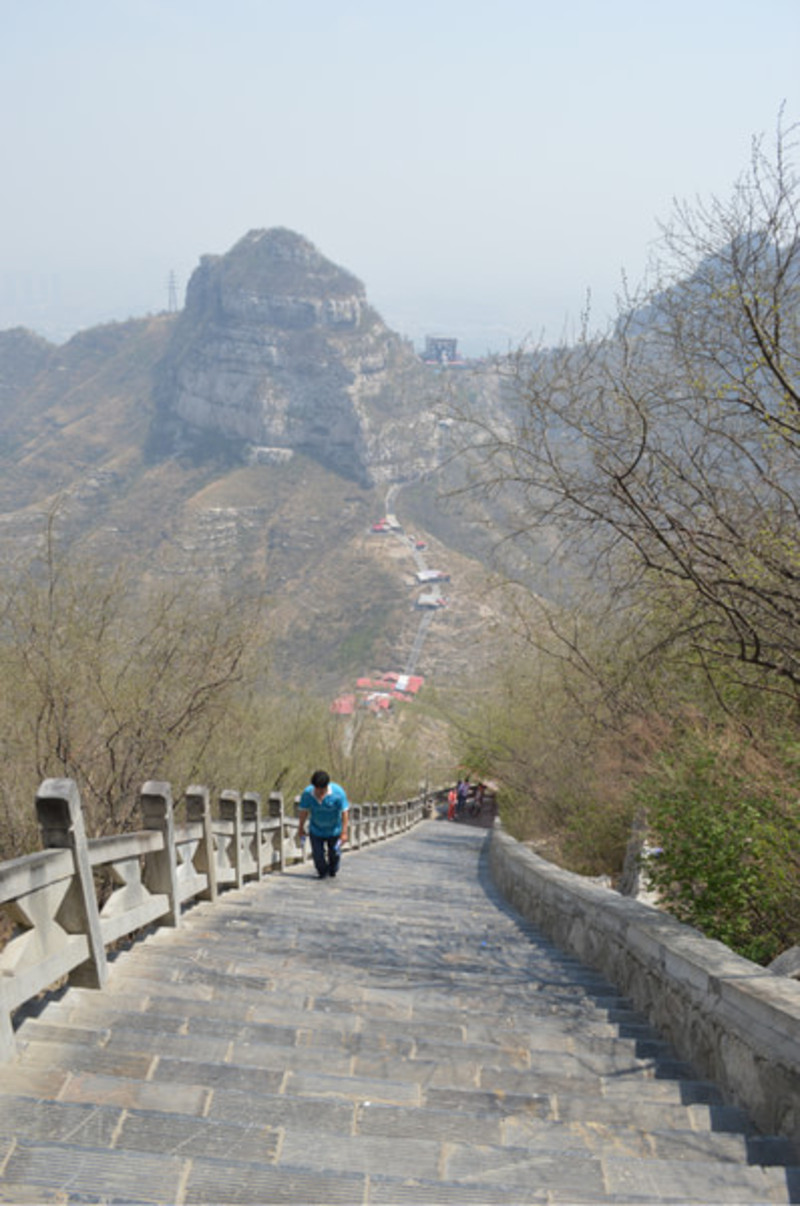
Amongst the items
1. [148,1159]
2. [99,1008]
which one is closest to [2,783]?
[99,1008]

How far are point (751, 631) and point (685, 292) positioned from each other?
2880mm

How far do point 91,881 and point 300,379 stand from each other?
192 metres

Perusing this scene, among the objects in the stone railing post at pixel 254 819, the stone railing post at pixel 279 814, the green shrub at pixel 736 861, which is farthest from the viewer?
the stone railing post at pixel 279 814

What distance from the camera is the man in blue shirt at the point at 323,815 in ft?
32.2

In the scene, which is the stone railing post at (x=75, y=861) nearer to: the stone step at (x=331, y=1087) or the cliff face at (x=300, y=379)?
the stone step at (x=331, y=1087)

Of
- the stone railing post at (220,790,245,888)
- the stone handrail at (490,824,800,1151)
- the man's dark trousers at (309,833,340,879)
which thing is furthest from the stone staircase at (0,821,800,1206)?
the man's dark trousers at (309,833,340,879)

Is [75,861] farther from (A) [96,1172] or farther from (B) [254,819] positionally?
(B) [254,819]

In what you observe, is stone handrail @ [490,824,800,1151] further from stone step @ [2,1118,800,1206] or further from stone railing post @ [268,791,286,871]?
stone railing post @ [268,791,286,871]

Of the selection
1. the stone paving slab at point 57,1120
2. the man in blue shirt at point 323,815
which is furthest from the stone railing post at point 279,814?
the stone paving slab at point 57,1120

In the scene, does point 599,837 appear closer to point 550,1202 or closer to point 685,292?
point 685,292

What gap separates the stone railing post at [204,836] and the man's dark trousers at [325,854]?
2807mm

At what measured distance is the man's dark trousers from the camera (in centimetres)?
1034

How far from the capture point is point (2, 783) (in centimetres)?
1137

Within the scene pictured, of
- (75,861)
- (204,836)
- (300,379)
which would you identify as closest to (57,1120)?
(75,861)
